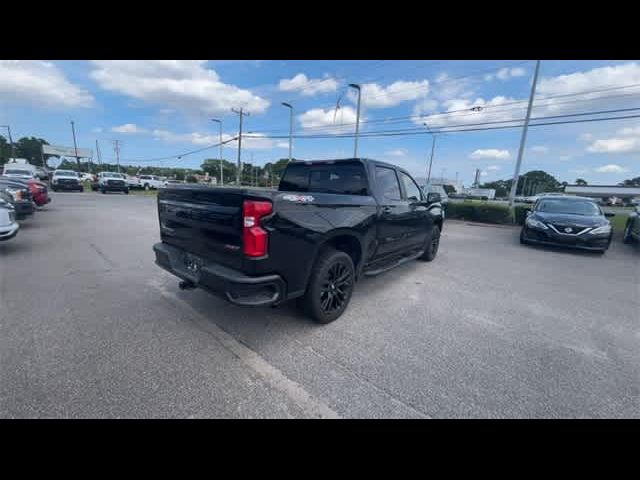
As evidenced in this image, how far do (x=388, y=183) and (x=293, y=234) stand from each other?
2.22 m

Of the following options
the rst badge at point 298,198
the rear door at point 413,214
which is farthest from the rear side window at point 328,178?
the rst badge at point 298,198

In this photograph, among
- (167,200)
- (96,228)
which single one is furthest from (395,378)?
(96,228)

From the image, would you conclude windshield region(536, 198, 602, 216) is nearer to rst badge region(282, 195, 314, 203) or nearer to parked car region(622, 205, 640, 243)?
parked car region(622, 205, 640, 243)

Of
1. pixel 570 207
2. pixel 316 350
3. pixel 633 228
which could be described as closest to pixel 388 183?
pixel 316 350

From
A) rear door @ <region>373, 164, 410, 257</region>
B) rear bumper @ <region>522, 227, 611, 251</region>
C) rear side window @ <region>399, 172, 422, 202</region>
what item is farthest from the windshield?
rear door @ <region>373, 164, 410, 257</region>

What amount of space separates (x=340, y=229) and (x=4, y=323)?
3737mm

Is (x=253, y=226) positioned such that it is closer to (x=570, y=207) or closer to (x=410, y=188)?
(x=410, y=188)

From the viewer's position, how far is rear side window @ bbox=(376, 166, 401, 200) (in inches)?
158

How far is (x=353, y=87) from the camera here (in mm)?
17797

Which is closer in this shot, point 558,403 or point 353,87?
point 558,403

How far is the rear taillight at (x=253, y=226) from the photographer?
2.33 metres
